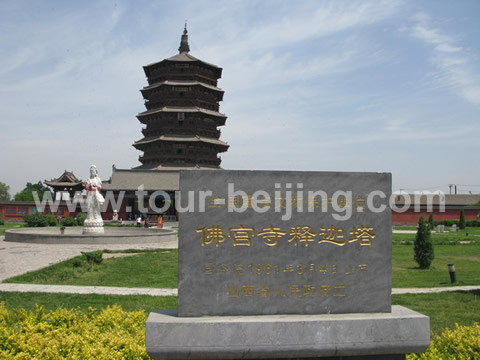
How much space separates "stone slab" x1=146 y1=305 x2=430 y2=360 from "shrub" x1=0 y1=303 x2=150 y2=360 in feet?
2.65

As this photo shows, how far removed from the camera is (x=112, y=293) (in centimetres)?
973

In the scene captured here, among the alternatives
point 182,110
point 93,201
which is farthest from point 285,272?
point 182,110

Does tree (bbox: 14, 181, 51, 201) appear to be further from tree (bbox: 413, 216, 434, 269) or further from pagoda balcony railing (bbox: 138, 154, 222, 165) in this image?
tree (bbox: 413, 216, 434, 269)

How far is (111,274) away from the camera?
41.3 ft

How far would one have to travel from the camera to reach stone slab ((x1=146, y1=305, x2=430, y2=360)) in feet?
12.5

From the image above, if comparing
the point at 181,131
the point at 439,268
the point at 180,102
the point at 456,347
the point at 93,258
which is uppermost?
the point at 180,102

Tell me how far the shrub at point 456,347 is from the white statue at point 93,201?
61.9ft

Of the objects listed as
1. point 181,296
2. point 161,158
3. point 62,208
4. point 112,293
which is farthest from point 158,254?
point 62,208

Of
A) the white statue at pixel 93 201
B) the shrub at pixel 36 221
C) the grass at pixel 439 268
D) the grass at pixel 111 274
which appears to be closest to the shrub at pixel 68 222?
the shrub at pixel 36 221

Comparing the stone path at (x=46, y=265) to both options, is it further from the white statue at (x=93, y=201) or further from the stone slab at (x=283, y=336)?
the stone slab at (x=283, y=336)

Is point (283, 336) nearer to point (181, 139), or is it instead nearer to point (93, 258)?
point (93, 258)

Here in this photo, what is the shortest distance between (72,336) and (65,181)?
46663mm

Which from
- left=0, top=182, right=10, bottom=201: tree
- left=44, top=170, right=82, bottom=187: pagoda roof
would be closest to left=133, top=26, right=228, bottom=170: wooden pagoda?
left=44, top=170, right=82, bottom=187: pagoda roof

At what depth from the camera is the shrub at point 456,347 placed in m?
4.68
